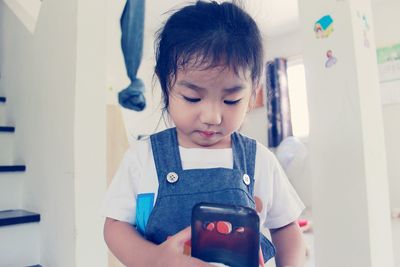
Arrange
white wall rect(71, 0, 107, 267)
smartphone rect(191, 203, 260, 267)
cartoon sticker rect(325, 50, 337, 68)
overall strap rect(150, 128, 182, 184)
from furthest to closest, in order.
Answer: white wall rect(71, 0, 107, 267) → cartoon sticker rect(325, 50, 337, 68) → overall strap rect(150, 128, 182, 184) → smartphone rect(191, 203, 260, 267)

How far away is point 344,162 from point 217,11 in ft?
1.46

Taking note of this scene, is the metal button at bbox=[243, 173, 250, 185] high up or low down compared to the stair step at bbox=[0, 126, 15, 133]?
down

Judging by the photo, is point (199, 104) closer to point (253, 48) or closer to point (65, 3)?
point (253, 48)

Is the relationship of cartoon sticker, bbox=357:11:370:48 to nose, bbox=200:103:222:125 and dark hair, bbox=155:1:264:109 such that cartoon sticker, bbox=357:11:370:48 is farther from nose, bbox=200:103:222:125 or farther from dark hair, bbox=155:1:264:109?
nose, bbox=200:103:222:125

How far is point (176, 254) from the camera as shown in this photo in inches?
16.4

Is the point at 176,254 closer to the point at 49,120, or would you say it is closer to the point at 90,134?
the point at 90,134

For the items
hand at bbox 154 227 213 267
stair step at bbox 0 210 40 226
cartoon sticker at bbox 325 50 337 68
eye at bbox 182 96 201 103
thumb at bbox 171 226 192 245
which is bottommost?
stair step at bbox 0 210 40 226

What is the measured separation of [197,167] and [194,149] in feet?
0.09

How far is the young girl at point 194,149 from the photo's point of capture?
47cm

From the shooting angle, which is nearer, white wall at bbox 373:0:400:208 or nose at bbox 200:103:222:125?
nose at bbox 200:103:222:125

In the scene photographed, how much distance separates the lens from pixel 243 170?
0.54 metres

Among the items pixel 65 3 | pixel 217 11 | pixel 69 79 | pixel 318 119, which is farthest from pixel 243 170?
pixel 65 3

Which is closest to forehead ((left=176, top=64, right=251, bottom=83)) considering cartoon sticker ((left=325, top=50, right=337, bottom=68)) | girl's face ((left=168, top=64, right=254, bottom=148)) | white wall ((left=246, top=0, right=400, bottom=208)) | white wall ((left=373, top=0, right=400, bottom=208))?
girl's face ((left=168, top=64, right=254, bottom=148))

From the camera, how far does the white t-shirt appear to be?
1.69 ft
